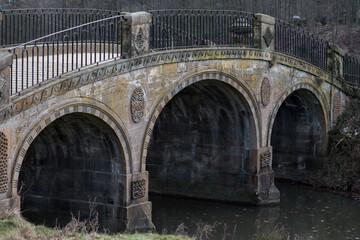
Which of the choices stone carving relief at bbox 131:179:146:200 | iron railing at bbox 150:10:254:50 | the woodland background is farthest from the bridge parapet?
the woodland background

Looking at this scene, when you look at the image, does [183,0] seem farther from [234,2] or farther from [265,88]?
[265,88]

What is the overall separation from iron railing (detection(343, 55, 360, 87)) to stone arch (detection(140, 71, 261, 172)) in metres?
6.45

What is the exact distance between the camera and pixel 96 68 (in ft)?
49.8

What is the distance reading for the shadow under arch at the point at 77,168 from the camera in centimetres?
1641

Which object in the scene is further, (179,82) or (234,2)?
(234,2)

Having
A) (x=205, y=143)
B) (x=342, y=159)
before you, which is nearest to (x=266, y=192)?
(x=205, y=143)

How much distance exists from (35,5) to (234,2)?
30.9ft

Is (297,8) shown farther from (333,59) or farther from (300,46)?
(300,46)

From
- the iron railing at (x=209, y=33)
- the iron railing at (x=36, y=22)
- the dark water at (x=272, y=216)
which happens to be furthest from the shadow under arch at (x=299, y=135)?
the iron railing at (x=36, y=22)

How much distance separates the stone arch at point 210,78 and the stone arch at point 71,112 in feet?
2.41

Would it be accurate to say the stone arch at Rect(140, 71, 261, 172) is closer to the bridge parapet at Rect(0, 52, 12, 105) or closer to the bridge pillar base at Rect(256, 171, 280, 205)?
the bridge pillar base at Rect(256, 171, 280, 205)

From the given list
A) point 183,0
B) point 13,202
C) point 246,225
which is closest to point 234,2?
point 183,0

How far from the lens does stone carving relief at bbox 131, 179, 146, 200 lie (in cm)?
1686

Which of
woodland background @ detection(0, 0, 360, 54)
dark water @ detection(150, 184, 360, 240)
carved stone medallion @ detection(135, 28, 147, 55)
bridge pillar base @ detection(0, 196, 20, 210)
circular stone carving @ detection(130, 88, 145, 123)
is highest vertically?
woodland background @ detection(0, 0, 360, 54)
